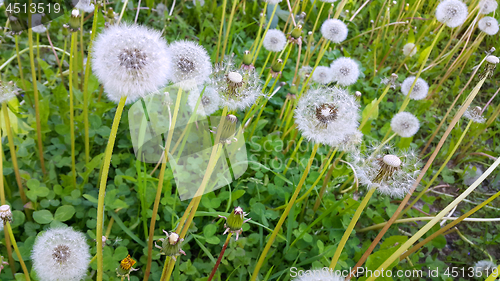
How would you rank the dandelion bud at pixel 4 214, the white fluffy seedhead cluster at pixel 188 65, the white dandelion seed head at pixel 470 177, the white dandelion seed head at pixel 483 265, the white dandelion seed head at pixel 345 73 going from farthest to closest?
the white dandelion seed head at pixel 470 177
the white dandelion seed head at pixel 345 73
the white dandelion seed head at pixel 483 265
the white fluffy seedhead cluster at pixel 188 65
the dandelion bud at pixel 4 214

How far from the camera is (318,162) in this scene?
215cm

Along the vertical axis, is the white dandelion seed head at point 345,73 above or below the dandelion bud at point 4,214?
above

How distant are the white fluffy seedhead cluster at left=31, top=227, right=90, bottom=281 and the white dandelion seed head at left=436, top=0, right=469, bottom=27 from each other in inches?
94.9

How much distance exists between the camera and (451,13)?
2184mm

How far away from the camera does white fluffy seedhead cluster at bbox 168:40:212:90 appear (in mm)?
1193

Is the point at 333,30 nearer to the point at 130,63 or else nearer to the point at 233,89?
the point at 233,89

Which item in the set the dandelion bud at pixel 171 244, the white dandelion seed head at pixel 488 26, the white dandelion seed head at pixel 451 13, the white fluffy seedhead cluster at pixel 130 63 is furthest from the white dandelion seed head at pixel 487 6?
the dandelion bud at pixel 171 244

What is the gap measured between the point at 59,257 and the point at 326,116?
1052 millimetres

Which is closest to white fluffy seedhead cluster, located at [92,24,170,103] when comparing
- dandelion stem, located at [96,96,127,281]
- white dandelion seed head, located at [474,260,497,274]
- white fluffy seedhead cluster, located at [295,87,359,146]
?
dandelion stem, located at [96,96,127,281]

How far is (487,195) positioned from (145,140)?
2335mm

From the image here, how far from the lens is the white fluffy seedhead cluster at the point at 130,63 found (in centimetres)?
77

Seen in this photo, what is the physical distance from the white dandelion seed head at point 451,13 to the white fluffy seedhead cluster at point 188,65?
175 centimetres

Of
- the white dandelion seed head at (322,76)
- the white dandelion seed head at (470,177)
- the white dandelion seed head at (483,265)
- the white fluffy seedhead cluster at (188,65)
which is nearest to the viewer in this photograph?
the white fluffy seedhead cluster at (188,65)

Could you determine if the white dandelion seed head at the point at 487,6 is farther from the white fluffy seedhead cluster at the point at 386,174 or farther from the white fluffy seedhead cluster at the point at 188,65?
the white fluffy seedhead cluster at the point at 188,65
